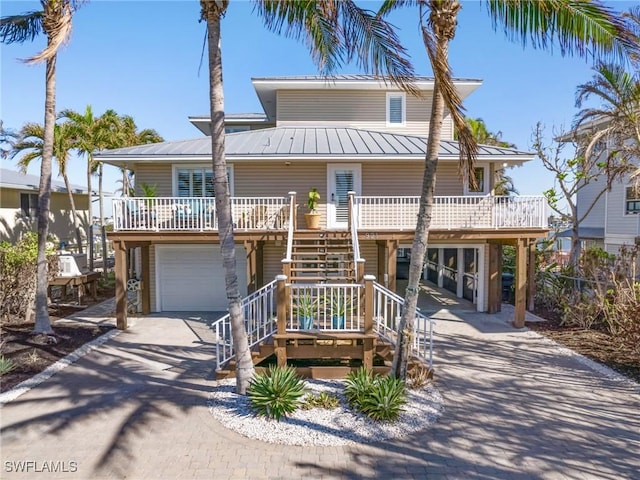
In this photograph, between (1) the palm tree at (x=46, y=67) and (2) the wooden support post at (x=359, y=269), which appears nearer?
(2) the wooden support post at (x=359, y=269)

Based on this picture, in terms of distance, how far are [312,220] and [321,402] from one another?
6969mm

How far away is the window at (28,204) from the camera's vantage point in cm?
1984

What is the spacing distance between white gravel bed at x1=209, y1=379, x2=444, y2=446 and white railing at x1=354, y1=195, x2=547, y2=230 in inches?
247

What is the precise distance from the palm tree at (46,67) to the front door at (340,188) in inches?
323

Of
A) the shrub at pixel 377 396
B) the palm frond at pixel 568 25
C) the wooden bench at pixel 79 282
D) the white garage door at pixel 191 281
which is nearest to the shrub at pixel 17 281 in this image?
the wooden bench at pixel 79 282

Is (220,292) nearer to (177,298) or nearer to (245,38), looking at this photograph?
(177,298)

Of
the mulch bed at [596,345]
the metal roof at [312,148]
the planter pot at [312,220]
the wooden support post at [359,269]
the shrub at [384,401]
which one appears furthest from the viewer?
the planter pot at [312,220]

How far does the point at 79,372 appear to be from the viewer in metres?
7.80

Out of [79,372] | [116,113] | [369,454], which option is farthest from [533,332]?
[116,113]

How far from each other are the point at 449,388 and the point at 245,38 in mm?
8403

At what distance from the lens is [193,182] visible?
13.4 metres

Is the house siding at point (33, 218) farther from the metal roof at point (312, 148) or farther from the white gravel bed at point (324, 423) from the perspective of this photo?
the white gravel bed at point (324, 423)

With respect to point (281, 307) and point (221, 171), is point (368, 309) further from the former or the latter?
point (221, 171)

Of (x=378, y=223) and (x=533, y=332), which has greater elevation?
(x=378, y=223)
